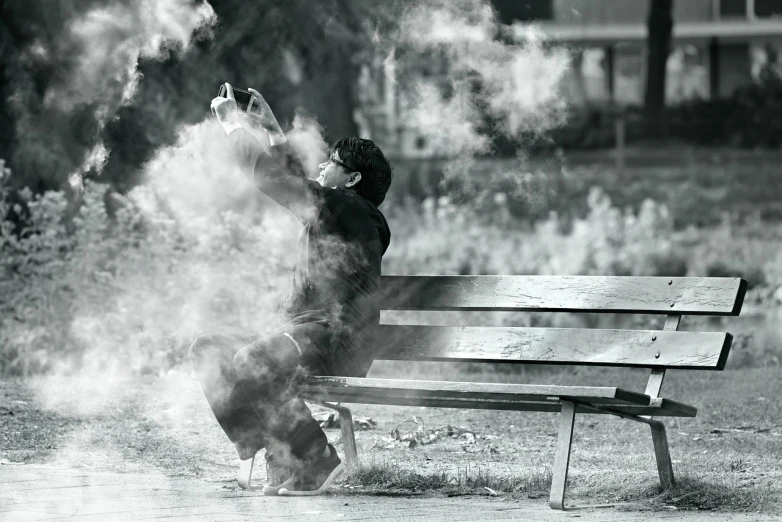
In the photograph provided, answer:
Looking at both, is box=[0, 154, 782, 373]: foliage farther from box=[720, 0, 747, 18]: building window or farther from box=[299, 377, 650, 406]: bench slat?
box=[720, 0, 747, 18]: building window

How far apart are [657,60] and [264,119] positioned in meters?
19.7

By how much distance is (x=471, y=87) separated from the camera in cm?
1212

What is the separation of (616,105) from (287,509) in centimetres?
2112

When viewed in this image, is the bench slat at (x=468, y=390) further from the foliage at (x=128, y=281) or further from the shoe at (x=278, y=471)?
the foliage at (x=128, y=281)

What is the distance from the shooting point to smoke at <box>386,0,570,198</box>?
9078 mm

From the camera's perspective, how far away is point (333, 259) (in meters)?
4.94

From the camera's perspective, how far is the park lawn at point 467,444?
16.2 ft

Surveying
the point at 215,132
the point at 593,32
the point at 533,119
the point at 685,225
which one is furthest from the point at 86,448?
the point at 593,32

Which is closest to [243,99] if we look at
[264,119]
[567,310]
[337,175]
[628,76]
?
[264,119]

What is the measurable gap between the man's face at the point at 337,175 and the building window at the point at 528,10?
695 inches

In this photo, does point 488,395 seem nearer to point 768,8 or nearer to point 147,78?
point 147,78

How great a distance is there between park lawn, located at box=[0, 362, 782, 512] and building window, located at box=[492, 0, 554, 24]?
15856 millimetres

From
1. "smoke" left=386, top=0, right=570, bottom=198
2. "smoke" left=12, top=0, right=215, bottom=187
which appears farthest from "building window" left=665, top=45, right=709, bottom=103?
"smoke" left=12, top=0, right=215, bottom=187

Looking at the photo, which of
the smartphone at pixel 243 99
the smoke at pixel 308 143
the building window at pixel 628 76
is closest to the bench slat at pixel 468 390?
the smartphone at pixel 243 99
